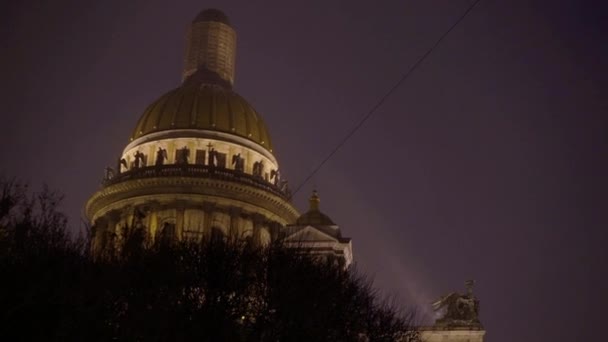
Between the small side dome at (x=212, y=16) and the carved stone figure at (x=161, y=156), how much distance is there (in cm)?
1803

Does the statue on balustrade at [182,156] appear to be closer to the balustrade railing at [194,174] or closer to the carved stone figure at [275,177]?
the balustrade railing at [194,174]

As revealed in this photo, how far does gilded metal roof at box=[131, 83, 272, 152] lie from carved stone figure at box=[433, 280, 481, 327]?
2816 cm

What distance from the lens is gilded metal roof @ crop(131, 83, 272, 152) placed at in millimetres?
81875

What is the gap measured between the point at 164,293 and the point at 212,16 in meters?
62.4

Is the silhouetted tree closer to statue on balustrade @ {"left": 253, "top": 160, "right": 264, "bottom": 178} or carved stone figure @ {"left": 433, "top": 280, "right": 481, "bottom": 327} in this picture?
carved stone figure @ {"left": 433, "top": 280, "right": 481, "bottom": 327}

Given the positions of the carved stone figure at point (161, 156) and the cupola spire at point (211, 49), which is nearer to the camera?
the carved stone figure at point (161, 156)

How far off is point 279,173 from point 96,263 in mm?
49802

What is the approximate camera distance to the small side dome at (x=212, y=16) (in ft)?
306

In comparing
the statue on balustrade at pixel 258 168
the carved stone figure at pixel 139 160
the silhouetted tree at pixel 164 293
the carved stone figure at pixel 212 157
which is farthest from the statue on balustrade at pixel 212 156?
the silhouetted tree at pixel 164 293

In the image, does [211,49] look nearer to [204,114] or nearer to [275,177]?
[204,114]

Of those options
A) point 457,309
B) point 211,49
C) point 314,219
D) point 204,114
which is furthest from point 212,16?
point 457,309

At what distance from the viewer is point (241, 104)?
85250mm

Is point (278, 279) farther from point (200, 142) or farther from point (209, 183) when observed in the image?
point (200, 142)

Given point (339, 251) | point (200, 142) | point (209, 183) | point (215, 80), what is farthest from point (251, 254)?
point (215, 80)
